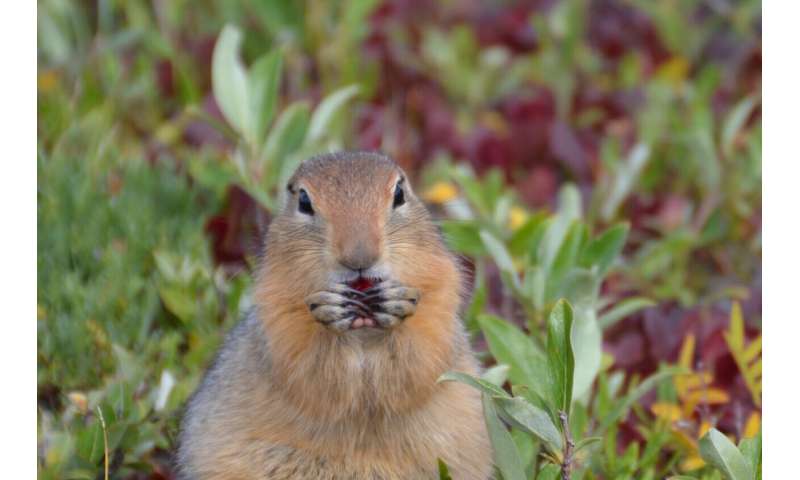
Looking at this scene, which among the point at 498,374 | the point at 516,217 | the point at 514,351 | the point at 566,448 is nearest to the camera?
the point at 566,448

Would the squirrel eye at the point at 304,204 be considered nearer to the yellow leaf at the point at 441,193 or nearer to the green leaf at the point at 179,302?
the green leaf at the point at 179,302

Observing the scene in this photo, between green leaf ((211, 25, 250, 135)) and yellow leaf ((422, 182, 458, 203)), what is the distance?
0.89 metres

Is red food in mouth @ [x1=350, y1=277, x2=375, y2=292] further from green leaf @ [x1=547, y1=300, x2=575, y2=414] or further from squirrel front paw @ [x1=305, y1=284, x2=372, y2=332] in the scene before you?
green leaf @ [x1=547, y1=300, x2=575, y2=414]

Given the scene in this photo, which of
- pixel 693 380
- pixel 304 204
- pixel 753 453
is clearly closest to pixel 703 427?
pixel 693 380

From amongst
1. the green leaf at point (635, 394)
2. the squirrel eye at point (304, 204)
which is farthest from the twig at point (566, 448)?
the squirrel eye at point (304, 204)

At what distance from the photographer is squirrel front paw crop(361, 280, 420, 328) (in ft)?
9.46

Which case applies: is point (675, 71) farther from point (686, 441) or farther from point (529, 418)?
point (529, 418)

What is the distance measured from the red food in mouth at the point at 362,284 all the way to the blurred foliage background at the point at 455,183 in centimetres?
58

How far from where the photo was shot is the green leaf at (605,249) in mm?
3840

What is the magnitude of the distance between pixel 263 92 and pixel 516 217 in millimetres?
1169

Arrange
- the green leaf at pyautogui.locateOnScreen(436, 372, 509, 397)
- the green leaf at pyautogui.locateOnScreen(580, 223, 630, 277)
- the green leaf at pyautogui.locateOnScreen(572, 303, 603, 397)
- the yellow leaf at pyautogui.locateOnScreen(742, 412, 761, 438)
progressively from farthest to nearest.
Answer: the green leaf at pyautogui.locateOnScreen(580, 223, 630, 277) → the yellow leaf at pyautogui.locateOnScreen(742, 412, 761, 438) → the green leaf at pyautogui.locateOnScreen(572, 303, 603, 397) → the green leaf at pyautogui.locateOnScreen(436, 372, 509, 397)

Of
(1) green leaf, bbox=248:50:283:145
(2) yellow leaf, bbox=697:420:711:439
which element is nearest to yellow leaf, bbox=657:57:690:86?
(1) green leaf, bbox=248:50:283:145

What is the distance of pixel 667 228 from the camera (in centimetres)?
498

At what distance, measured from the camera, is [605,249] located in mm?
3863
